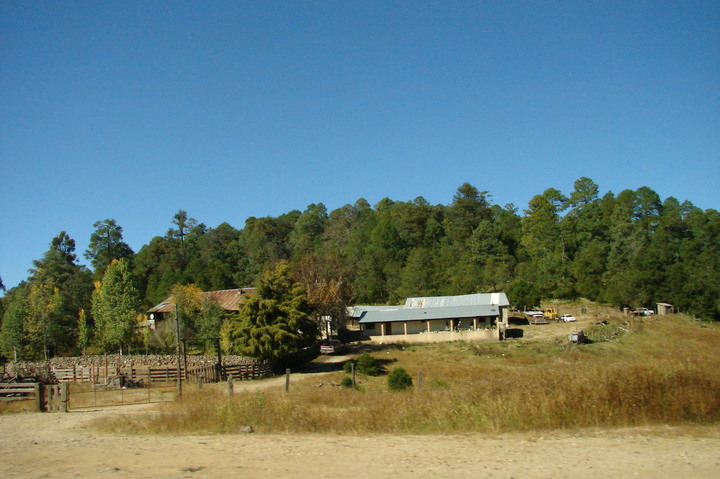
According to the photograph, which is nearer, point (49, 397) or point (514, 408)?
point (514, 408)

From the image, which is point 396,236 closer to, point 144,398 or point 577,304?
point 577,304

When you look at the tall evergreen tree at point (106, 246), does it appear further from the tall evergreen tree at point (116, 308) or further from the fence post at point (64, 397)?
the fence post at point (64, 397)

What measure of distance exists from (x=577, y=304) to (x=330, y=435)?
66.1 metres

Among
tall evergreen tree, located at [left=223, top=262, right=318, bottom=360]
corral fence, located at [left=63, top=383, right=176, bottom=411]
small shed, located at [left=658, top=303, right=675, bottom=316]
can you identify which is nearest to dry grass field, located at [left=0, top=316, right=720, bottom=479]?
corral fence, located at [left=63, top=383, right=176, bottom=411]

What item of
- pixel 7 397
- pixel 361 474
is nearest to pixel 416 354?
pixel 7 397

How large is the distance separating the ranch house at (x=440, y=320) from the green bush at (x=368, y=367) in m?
15.0

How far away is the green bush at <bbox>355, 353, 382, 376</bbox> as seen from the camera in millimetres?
36656

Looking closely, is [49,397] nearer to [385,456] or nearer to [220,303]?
[385,456]

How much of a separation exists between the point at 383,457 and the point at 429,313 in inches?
1898

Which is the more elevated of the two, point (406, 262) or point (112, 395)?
point (406, 262)

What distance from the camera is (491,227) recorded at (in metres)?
85.4

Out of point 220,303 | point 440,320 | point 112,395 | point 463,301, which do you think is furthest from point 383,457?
point 463,301

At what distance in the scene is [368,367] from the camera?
3709 cm

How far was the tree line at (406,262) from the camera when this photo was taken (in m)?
52.4
